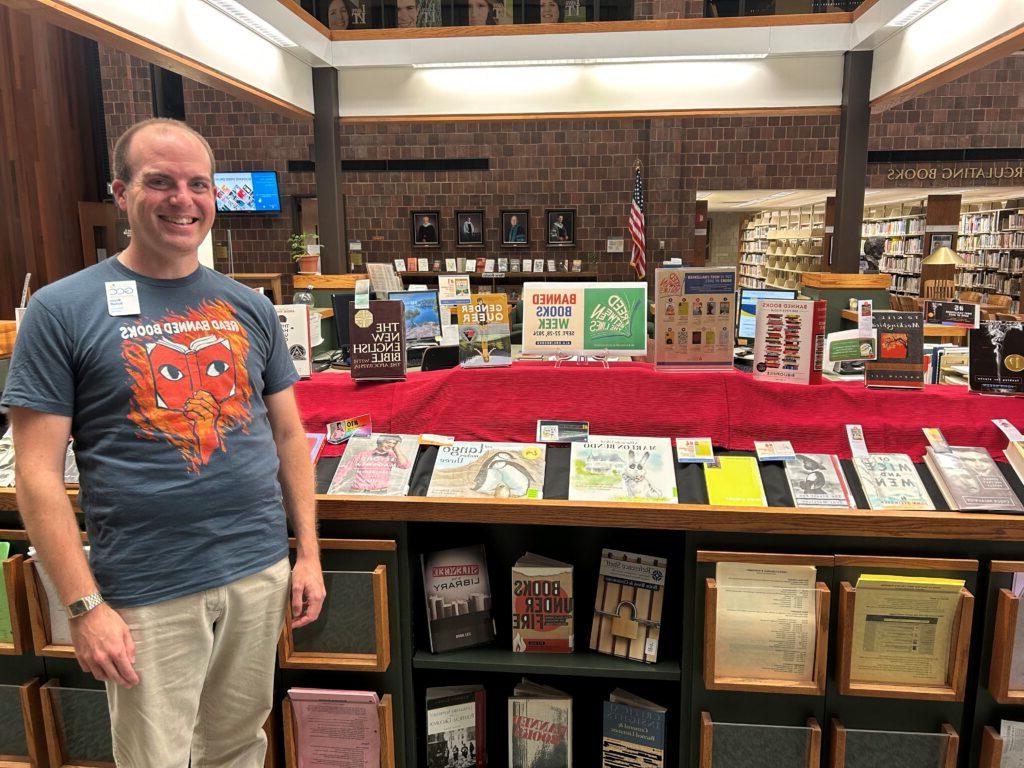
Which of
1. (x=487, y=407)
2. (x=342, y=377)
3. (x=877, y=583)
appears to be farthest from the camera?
(x=342, y=377)

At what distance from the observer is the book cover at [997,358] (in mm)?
2307

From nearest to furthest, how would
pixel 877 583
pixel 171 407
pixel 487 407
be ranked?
pixel 171 407 → pixel 877 583 → pixel 487 407

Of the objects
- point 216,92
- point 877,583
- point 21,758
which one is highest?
point 216,92

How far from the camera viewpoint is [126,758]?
1551 millimetres

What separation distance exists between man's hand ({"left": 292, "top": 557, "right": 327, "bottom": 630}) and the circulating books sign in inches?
56.5

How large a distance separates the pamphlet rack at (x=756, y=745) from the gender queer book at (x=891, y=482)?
26.5 inches

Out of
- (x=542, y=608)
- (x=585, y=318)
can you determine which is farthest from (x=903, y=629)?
(x=585, y=318)

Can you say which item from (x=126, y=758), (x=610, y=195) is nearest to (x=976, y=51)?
(x=126, y=758)

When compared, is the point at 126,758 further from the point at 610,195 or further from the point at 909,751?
the point at 610,195

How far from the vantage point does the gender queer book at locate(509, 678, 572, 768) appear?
230 cm

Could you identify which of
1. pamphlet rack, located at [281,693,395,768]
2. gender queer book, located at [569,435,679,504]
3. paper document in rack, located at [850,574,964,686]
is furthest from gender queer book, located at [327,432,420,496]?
paper document in rack, located at [850,574,964,686]

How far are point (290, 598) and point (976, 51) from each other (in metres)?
4.52

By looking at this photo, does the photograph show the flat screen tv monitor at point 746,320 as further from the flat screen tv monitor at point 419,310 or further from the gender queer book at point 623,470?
the gender queer book at point 623,470

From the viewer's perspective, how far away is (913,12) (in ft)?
15.0
